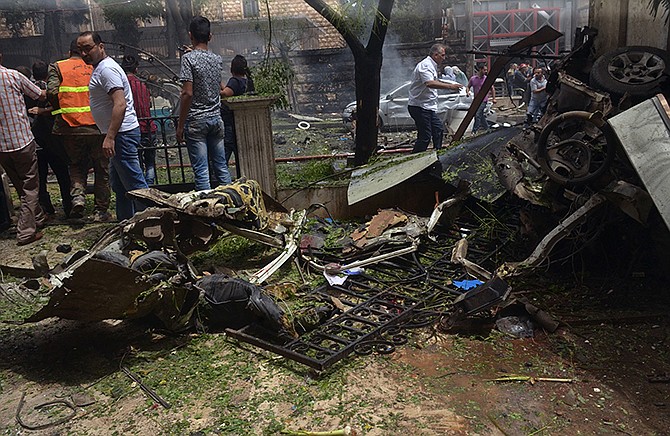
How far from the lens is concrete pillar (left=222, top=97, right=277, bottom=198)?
21.2ft

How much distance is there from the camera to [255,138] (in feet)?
21.7

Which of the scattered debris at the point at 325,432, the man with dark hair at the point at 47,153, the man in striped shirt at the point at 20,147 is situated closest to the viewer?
the scattered debris at the point at 325,432

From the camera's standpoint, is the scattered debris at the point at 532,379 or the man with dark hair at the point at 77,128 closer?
the scattered debris at the point at 532,379

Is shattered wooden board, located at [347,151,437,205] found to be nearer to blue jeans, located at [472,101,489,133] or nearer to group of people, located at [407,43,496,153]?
group of people, located at [407,43,496,153]

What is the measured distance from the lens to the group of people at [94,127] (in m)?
5.87

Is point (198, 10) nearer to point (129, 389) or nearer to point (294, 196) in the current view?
point (294, 196)

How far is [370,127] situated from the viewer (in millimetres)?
8539

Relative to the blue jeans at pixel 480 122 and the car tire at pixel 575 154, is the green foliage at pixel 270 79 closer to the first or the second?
the car tire at pixel 575 154

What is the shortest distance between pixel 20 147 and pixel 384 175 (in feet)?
13.3

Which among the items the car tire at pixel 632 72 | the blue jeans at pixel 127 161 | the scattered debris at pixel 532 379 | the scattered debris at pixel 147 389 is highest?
the car tire at pixel 632 72

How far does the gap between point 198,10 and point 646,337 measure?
2382cm

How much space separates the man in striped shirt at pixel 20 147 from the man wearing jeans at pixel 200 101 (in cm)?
176

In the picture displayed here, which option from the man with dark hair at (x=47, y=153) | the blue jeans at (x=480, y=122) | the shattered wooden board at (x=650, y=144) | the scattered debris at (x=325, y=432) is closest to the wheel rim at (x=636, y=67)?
the shattered wooden board at (x=650, y=144)

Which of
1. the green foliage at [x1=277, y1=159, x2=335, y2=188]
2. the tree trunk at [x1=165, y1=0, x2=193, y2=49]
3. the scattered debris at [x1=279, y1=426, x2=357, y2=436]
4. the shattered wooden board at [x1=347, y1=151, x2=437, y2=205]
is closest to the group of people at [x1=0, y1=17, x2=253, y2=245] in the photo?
the green foliage at [x1=277, y1=159, x2=335, y2=188]
